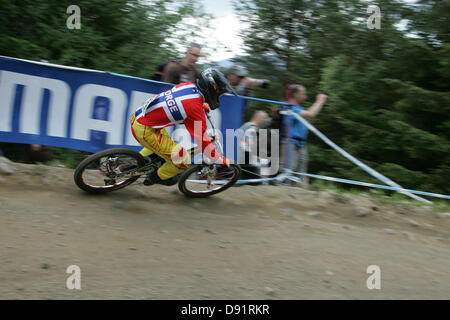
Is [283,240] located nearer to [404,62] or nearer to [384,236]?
[384,236]

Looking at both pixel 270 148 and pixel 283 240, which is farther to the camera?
pixel 270 148

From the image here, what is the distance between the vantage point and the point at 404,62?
28.9ft

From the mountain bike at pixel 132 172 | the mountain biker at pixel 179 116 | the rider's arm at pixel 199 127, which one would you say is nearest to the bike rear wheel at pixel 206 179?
the mountain bike at pixel 132 172

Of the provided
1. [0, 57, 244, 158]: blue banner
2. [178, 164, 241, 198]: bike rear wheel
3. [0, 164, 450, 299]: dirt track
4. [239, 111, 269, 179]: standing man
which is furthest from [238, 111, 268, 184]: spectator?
[0, 57, 244, 158]: blue banner

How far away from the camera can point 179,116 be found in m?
4.95

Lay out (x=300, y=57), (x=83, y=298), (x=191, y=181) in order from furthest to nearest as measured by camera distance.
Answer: (x=300, y=57)
(x=191, y=181)
(x=83, y=298)

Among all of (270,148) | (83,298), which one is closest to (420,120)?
(270,148)

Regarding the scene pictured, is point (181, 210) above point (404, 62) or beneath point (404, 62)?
beneath

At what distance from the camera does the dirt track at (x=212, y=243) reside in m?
3.63

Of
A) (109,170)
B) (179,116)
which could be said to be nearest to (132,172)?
(109,170)

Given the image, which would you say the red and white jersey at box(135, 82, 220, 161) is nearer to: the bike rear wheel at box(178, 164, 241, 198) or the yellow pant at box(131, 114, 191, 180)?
the yellow pant at box(131, 114, 191, 180)

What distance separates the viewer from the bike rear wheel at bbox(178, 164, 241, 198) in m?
5.64

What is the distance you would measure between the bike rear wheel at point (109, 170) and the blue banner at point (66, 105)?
1.04 m
